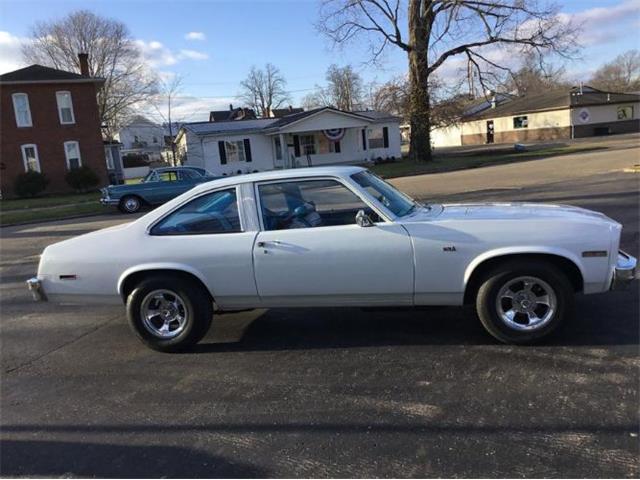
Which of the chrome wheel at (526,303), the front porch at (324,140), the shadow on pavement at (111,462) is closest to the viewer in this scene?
the shadow on pavement at (111,462)

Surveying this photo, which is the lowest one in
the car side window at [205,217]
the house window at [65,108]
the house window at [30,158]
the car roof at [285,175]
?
the car side window at [205,217]

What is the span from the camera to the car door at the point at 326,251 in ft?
14.9

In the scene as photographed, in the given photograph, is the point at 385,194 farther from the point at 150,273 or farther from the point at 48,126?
the point at 48,126

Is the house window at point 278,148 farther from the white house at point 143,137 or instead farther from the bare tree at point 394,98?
the white house at point 143,137

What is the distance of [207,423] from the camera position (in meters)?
3.70

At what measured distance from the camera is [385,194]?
5.03 meters

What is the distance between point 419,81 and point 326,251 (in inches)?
1308

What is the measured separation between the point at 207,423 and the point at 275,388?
64 cm

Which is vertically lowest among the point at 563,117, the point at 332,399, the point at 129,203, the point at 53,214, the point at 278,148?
the point at 332,399

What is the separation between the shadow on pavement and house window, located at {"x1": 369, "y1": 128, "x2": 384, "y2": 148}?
1719 inches

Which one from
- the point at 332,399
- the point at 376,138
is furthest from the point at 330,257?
the point at 376,138

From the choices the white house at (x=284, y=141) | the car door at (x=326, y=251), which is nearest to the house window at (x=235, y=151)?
the white house at (x=284, y=141)

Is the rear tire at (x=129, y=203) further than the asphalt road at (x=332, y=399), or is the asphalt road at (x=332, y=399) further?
the rear tire at (x=129, y=203)

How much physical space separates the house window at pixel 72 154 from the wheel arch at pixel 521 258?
115 feet
